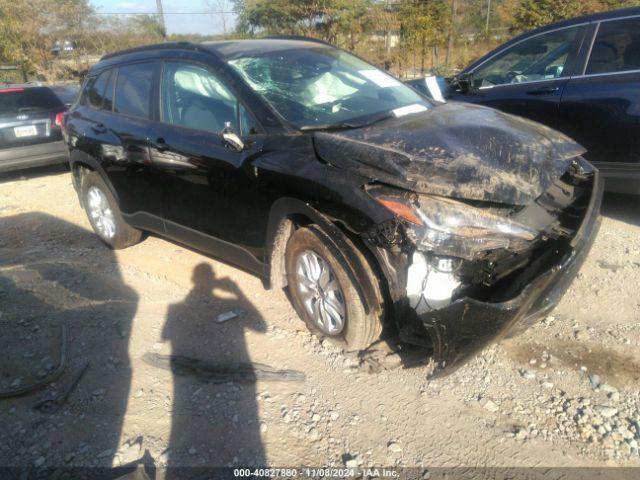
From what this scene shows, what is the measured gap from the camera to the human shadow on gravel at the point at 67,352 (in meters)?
Result: 2.54

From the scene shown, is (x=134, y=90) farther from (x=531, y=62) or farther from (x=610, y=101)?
(x=610, y=101)

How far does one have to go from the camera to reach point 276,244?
322 centimetres

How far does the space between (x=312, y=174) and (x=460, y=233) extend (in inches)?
35.0

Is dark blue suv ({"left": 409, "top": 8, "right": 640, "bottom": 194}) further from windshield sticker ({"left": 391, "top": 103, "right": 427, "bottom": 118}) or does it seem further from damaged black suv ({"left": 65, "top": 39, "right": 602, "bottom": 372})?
windshield sticker ({"left": 391, "top": 103, "right": 427, "bottom": 118})

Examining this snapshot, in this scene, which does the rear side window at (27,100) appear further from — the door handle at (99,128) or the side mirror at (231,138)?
the side mirror at (231,138)

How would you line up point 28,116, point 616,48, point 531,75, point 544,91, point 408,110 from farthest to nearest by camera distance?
point 28,116 < point 531,75 < point 544,91 < point 616,48 < point 408,110

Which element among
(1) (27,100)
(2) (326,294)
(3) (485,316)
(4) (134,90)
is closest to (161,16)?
(1) (27,100)

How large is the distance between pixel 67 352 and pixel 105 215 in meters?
1.98

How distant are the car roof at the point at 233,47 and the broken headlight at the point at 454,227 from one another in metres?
1.83

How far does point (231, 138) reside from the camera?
3.11 metres

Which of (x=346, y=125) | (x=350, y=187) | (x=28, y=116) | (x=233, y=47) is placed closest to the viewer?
(x=350, y=187)

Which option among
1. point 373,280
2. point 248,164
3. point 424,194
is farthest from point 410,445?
point 248,164

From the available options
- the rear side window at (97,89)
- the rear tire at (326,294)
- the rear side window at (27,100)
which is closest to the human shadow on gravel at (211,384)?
the rear tire at (326,294)

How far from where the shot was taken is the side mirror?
310 cm
